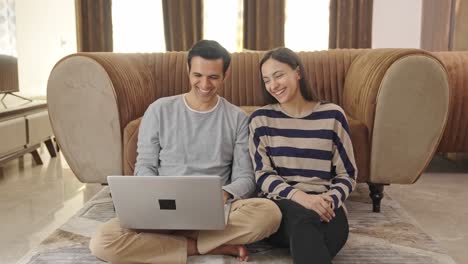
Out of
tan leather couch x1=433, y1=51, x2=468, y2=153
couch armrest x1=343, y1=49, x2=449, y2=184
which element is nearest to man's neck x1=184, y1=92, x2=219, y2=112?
couch armrest x1=343, y1=49, x2=449, y2=184

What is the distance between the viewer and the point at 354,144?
1.92m

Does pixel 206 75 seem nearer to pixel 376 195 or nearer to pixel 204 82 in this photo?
pixel 204 82

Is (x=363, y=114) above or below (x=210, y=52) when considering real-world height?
below

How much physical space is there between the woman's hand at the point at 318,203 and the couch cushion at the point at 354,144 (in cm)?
53

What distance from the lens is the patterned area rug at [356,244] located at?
154 cm

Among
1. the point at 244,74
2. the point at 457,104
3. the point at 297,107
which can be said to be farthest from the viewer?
the point at 457,104

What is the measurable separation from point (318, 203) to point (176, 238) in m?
0.44

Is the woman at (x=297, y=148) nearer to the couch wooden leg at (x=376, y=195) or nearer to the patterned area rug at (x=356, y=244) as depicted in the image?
the patterned area rug at (x=356, y=244)

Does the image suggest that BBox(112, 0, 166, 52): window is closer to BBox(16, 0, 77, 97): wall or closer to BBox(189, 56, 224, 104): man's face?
BBox(16, 0, 77, 97): wall

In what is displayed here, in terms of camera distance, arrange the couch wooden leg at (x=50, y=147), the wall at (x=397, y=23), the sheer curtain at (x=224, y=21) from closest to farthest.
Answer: the couch wooden leg at (x=50, y=147) < the wall at (x=397, y=23) < the sheer curtain at (x=224, y=21)

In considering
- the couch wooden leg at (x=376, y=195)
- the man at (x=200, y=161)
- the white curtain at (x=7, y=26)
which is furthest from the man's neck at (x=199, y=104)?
the white curtain at (x=7, y=26)

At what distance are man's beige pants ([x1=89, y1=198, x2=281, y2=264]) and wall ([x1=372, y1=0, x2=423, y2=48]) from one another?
3.57m

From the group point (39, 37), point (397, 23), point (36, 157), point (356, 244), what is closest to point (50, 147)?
point (36, 157)

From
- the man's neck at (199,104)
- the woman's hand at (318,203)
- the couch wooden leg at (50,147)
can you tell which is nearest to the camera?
the woman's hand at (318,203)
